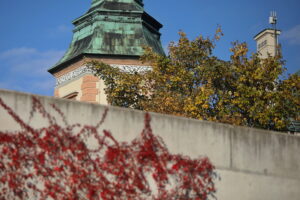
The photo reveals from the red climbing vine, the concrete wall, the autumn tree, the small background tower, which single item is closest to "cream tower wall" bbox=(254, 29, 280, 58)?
the small background tower

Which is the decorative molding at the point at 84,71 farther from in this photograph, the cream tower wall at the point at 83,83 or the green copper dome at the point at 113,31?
the green copper dome at the point at 113,31

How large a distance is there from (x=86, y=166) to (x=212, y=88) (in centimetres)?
1139

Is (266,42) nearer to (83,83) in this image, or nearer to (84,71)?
(84,71)

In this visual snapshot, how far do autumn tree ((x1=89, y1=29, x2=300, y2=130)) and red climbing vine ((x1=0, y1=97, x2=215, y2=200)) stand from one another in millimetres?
8433

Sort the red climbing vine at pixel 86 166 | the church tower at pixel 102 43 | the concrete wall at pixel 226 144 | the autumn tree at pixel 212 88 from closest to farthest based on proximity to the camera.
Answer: the red climbing vine at pixel 86 166, the concrete wall at pixel 226 144, the autumn tree at pixel 212 88, the church tower at pixel 102 43

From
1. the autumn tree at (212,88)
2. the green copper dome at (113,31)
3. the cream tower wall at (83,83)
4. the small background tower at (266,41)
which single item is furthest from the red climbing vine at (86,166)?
the small background tower at (266,41)

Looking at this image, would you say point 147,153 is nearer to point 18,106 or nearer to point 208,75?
point 18,106

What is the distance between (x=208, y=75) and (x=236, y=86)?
3.29ft

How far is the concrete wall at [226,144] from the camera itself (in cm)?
755

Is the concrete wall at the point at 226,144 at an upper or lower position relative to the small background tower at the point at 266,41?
lower

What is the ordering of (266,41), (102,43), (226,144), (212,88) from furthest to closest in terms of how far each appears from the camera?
(266,41) → (102,43) → (212,88) → (226,144)

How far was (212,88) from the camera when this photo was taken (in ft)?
60.1

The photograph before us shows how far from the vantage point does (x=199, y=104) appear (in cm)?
1719

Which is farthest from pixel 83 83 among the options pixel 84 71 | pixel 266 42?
pixel 266 42
